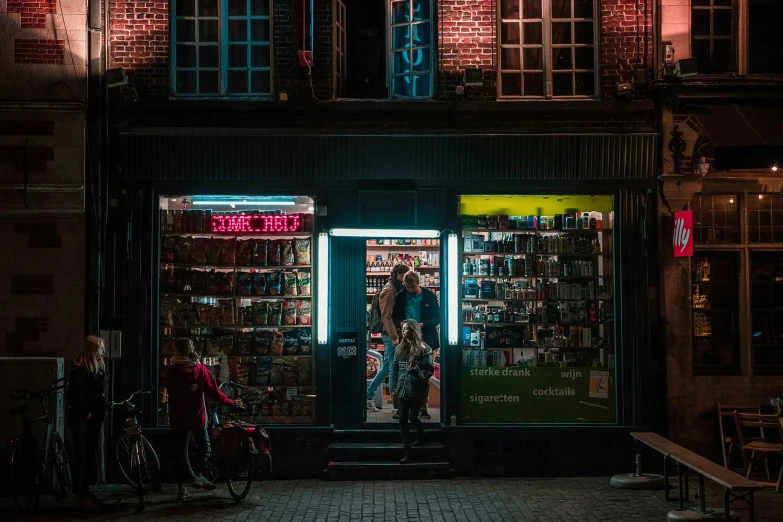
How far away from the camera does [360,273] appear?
464 inches

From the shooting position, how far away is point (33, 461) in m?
9.84

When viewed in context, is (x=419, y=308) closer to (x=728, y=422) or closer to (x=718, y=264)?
(x=718, y=264)

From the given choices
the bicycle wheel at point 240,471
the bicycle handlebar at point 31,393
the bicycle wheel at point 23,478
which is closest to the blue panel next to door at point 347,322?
the bicycle wheel at point 240,471

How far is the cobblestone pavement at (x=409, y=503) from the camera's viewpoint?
9320 millimetres

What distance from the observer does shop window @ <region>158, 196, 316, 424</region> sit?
Answer: 11.9 meters

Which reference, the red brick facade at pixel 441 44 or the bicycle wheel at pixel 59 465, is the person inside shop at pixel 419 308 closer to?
the red brick facade at pixel 441 44

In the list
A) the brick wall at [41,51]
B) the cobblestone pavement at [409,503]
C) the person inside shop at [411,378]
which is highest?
the brick wall at [41,51]

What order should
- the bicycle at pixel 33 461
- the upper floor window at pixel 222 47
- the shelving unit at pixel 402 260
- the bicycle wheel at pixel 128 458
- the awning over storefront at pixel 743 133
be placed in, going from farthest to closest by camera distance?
1. the shelving unit at pixel 402 260
2. the upper floor window at pixel 222 47
3. the awning over storefront at pixel 743 133
4. the bicycle wheel at pixel 128 458
5. the bicycle at pixel 33 461

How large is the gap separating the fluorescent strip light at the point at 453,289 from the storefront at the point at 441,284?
0.07ft

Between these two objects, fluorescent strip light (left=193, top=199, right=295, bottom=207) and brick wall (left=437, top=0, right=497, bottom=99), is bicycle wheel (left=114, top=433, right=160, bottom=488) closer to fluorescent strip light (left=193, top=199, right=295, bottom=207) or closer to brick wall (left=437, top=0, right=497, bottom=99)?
fluorescent strip light (left=193, top=199, right=295, bottom=207)

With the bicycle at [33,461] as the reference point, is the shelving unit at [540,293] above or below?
above

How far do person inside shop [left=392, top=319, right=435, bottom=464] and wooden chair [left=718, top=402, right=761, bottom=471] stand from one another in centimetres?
384

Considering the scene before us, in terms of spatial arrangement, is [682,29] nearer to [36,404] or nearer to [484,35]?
[484,35]

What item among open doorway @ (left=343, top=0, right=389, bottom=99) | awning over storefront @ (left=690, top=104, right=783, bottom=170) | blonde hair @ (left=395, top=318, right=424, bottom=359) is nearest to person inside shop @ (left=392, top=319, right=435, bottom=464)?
blonde hair @ (left=395, top=318, right=424, bottom=359)
